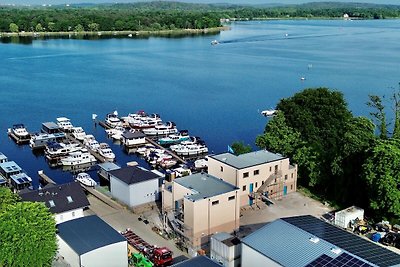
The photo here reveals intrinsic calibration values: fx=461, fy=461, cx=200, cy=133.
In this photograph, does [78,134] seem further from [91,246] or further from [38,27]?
[38,27]

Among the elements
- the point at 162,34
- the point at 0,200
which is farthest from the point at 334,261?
the point at 162,34

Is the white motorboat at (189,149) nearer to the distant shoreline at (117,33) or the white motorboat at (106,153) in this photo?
the white motorboat at (106,153)

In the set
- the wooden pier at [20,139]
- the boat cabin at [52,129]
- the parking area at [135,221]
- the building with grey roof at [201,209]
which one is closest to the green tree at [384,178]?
the building with grey roof at [201,209]

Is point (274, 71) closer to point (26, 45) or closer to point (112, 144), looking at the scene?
point (112, 144)

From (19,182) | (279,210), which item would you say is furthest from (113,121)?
(279,210)

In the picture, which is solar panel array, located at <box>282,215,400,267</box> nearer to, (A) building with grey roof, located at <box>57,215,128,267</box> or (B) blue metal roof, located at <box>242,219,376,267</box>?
(B) blue metal roof, located at <box>242,219,376,267</box>
